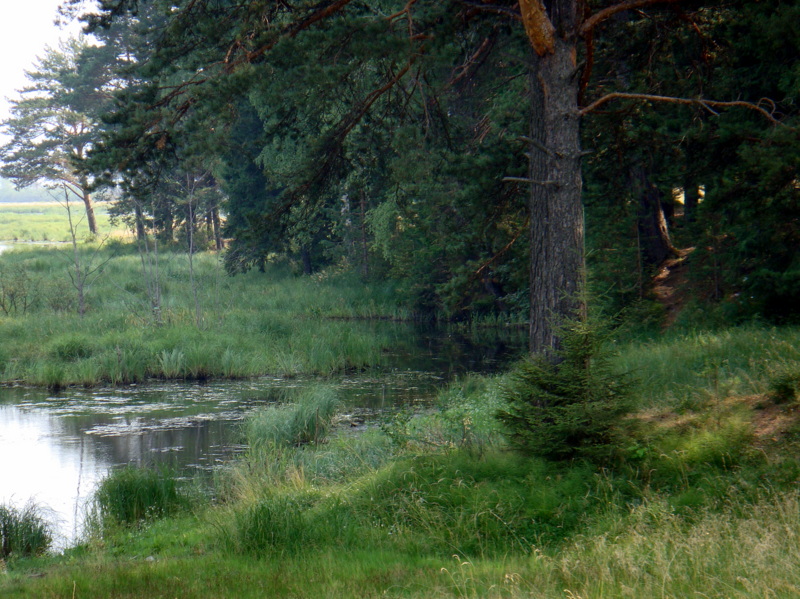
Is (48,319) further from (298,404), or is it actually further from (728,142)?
(728,142)

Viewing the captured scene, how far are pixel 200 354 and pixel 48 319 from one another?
6.11 meters

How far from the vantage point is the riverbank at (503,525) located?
4.60 meters

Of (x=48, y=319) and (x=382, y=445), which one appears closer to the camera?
(x=382, y=445)

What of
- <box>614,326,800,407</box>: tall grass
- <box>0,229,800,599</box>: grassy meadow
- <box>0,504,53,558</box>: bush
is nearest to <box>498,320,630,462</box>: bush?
<box>0,229,800,599</box>: grassy meadow

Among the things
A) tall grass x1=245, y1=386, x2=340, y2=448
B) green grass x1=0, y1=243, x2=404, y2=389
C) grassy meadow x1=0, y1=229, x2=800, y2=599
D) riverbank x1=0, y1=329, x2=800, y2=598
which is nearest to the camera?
riverbank x1=0, y1=329, x2=800, y2=598

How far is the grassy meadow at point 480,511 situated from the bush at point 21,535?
21mm

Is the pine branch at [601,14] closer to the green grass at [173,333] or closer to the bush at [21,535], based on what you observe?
the bush at [21,535]

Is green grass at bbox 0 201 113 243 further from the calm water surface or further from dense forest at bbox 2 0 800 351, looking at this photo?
dense forest at bbox 2 0 800 351

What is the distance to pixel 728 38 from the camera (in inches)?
Answer: 412

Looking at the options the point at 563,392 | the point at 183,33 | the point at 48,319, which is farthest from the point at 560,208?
the point at 48,319

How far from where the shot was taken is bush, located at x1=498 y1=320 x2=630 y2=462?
6.66 meters

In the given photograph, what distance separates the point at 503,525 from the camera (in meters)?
6.22

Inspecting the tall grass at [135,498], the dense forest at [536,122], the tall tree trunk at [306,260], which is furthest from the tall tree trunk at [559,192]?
the tall tree trunk at [306,260]

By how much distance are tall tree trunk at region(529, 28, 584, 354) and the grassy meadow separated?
143cm
